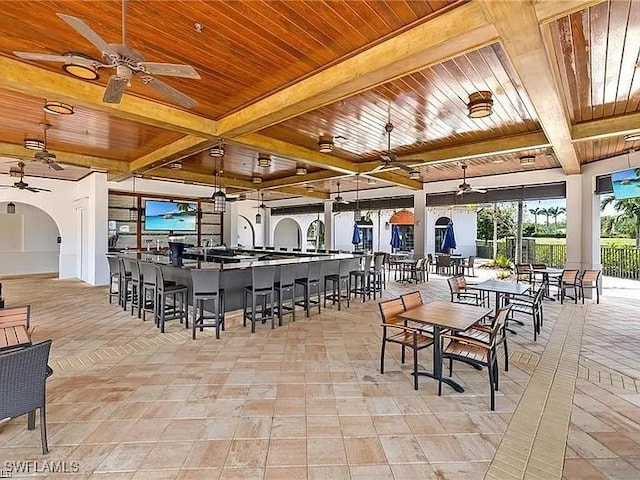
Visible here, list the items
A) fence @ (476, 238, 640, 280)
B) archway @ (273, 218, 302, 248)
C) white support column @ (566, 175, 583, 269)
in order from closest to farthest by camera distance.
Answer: white support column @ (566, 175, 583, 269) → fence @ (476, 238, 640, 280) → archway @ (273, 218, 302, 248)

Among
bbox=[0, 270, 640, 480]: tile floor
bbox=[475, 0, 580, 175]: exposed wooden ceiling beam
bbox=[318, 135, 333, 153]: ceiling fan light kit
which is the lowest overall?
bbox=[0, 270, 640, 480]: tile floor

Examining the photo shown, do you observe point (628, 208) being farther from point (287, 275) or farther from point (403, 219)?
point (287, 275)

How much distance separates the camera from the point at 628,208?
1208cm

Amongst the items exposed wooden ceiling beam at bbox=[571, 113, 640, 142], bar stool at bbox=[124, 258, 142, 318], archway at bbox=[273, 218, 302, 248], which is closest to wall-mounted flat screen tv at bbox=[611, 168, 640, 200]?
exposed wooden ceiling beam at bbox=[571, 113, 640, 142]

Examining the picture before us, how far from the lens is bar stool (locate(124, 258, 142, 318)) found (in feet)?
19.8

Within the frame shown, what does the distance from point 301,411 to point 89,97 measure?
3937 millimetres

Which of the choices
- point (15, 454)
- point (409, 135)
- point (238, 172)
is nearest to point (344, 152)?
point (409, 135)

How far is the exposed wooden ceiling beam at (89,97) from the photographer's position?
11.0 ft

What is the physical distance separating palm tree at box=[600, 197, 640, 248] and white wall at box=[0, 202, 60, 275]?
59.7 ft

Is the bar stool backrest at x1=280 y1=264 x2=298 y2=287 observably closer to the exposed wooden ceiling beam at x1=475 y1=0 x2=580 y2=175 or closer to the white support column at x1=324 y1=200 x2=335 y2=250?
the exposed wooden ceiling beam at x1=475 y1=0 x2=580 y2=175

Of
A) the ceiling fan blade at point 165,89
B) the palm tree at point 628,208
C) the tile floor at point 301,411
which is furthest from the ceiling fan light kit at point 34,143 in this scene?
the palm tree at point 628,208

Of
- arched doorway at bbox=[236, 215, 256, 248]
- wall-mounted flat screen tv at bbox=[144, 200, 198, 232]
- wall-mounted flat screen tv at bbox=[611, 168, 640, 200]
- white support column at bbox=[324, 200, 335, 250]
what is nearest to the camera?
wall-mounted flat screen tv at bbox=[611, 168, 640, 200]

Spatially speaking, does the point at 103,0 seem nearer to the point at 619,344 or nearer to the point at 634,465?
the point at 634,465

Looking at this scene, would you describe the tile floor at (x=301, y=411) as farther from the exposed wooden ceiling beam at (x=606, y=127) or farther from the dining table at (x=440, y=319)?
the exposed wooden ceiling beam at (x=606, y=127)
